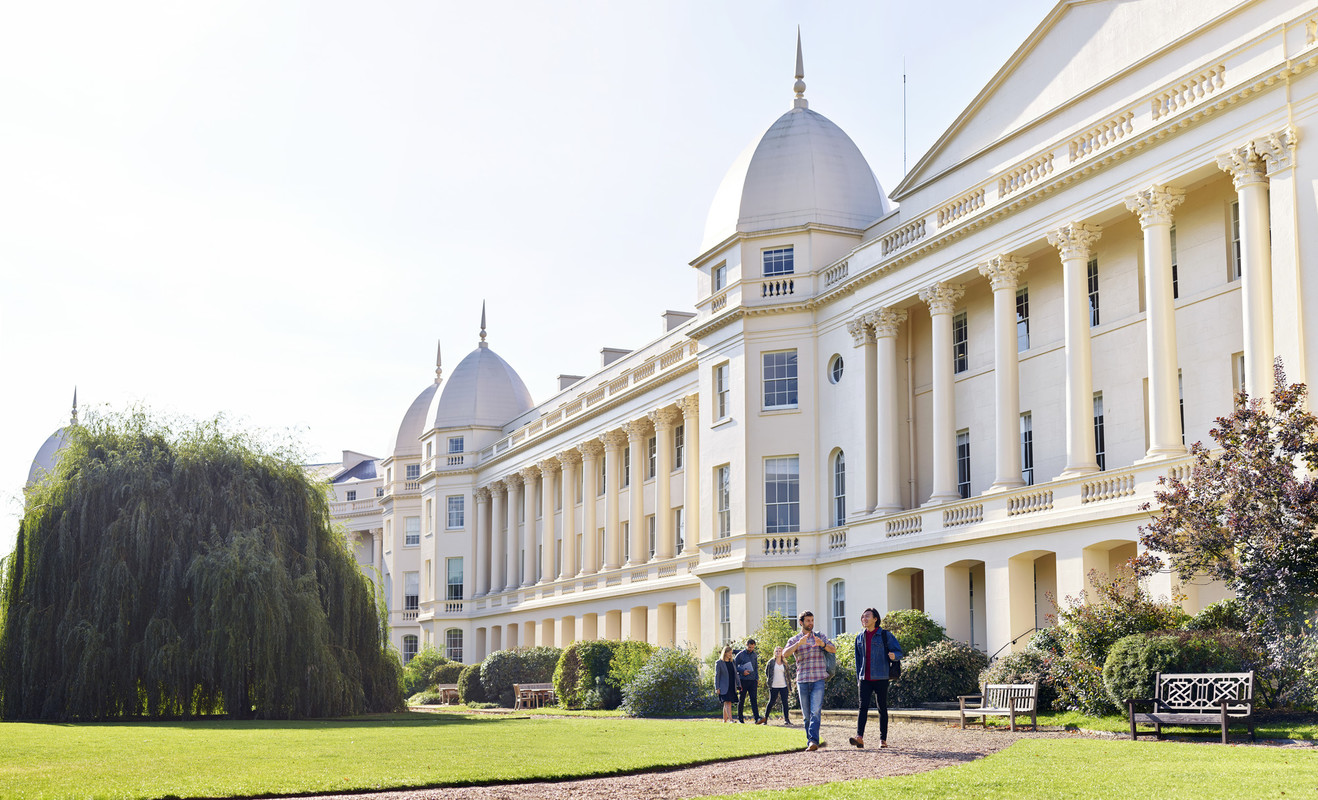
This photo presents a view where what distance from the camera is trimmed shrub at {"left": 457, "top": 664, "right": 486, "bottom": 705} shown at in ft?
174

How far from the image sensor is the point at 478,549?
7338 cm

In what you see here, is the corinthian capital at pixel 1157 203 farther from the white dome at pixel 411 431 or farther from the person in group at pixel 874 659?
the white dome at pixel 411 431

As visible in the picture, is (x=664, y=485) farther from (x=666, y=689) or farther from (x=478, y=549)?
(x=478, y=549)

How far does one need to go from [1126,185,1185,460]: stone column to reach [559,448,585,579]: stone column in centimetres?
3624

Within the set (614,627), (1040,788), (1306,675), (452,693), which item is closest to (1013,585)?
(1306,675)

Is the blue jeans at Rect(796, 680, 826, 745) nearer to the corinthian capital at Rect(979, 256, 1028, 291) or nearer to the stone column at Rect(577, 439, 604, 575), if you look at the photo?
the corinthian capital at Rect(979, 256, 1028, 291)

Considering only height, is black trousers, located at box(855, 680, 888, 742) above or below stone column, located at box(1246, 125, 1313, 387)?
below

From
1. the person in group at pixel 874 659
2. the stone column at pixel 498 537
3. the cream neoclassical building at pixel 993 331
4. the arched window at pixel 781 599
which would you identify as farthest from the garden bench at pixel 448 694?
the person in group at pixel 874 659

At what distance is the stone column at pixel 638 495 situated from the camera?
5391 centimetres

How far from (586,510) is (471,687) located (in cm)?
947

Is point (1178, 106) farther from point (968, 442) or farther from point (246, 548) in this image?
point (246, 548)

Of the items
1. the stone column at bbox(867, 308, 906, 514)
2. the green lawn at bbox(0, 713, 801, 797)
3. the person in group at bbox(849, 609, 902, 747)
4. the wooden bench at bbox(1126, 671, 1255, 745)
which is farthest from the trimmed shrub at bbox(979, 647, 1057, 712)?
the stone column at bbox(867, 308, 906, 514)

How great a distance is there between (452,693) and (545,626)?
7.05m

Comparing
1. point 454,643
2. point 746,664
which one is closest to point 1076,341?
point 746,664
